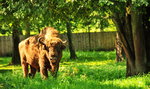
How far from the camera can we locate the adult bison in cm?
1181

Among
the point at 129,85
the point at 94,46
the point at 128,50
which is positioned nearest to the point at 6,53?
the point at 94,46

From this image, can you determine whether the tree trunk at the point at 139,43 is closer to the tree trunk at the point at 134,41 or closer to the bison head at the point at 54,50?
the tree trunk at the point at 134,41

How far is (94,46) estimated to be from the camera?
3869 cm

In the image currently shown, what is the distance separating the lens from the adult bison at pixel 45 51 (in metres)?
11.8

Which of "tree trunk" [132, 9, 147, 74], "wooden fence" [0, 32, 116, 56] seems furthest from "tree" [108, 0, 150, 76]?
"wooden fence" [0, 32, 116, 56]

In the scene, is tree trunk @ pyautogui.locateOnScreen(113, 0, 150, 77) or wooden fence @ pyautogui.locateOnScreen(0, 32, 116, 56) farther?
wooden fence @ pyautogui.locateOnScreen(0, 32, 116, 56)

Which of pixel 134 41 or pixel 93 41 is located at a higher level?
pixel 134 41

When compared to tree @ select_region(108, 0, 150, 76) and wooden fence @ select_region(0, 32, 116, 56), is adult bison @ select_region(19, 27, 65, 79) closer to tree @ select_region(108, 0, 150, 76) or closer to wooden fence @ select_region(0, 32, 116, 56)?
tree @ select_region(108, 0, 150, 76)

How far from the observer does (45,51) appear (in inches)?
488

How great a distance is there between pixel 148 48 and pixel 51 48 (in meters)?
4.22

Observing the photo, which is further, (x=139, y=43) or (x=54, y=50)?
(x=139, y=43)

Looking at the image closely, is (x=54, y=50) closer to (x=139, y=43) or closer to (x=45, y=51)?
(x=45, y=51)

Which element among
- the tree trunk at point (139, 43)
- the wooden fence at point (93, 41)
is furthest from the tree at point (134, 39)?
the wooden fence at point (93, 41)

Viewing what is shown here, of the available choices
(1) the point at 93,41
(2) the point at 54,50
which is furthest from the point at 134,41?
(1) the point at 93,41
